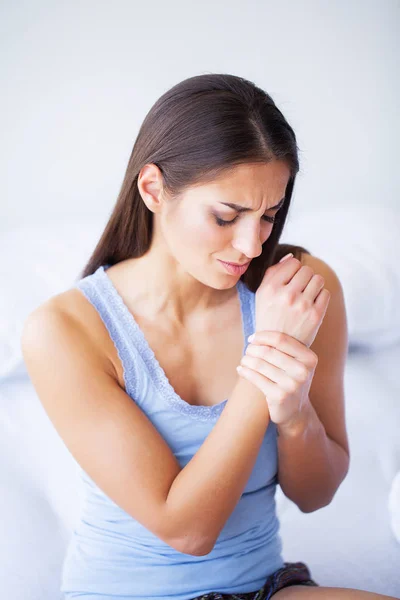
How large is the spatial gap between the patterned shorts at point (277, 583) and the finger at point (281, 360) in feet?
1.18

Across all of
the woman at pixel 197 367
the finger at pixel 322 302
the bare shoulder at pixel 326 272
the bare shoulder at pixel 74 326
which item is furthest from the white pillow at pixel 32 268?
the finger at pixel 322 302

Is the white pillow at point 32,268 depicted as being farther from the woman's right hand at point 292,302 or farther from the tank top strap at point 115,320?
the woman's right hand at point 292,302

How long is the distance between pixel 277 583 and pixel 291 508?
1.58 ft

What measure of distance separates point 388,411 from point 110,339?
907 mm

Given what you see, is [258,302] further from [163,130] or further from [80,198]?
[80,198]

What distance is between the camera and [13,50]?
5.84 ft

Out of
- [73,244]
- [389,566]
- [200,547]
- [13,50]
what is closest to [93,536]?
[200,547]

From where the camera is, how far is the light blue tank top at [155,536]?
1.10 metres

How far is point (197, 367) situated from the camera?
46.5 inches

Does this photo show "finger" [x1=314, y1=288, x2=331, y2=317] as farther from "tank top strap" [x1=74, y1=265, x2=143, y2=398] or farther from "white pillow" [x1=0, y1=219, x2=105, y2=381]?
"white pillow" [x1=0, y1=219, x2=105, y2=381]

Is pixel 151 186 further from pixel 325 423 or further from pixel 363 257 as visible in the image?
pixel 363 257

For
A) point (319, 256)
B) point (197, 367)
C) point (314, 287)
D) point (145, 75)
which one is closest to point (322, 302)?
point (314, 287)

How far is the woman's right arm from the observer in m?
1.00

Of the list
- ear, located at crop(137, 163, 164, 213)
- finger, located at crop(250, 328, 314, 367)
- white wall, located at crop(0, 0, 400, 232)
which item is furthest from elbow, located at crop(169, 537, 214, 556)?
white wall, located at crop(0, 0, 400, 232)
